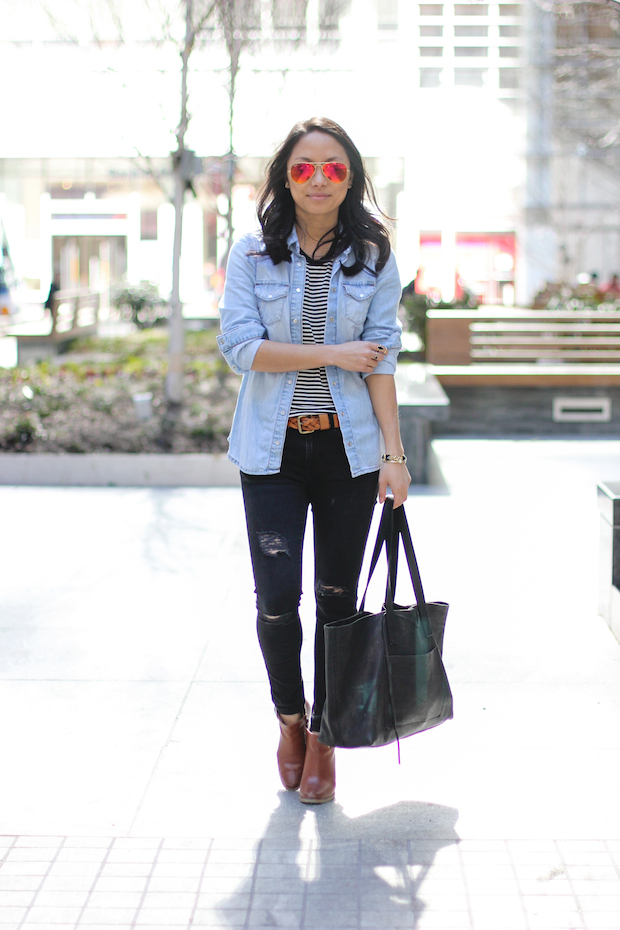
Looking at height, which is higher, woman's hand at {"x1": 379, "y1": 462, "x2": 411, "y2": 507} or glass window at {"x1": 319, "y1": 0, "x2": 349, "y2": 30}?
glass window at {"x1": 319, "y1": 0, "x2": 349, "y2": 30}

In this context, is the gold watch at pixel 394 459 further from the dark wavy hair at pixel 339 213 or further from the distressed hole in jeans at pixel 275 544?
the dark wavy hair at pixel 339 213

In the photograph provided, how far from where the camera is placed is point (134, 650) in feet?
13.9

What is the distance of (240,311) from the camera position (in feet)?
9.31

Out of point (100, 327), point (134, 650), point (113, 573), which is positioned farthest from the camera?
point (100, 327)

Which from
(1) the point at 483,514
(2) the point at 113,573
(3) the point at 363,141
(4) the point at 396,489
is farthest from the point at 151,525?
(3) the point at 363,141

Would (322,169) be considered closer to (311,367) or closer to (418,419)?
(311,367)

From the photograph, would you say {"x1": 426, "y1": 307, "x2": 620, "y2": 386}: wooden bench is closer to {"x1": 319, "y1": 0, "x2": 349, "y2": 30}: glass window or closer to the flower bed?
the flower bed

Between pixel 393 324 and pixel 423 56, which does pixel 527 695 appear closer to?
pixel 393 324

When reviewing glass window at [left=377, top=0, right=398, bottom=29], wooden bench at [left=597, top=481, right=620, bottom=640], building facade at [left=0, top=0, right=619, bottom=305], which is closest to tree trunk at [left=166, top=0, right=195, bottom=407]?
wooden bench at [left=597, top=481, right=620, bottom=640]

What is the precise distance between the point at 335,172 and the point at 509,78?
37.1 meters

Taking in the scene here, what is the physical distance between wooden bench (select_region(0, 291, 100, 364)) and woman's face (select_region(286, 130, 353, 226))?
51.4 feet

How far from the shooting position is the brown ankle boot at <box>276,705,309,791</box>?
119 inches

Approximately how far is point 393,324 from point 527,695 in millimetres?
1619

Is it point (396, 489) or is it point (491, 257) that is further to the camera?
point (491, 257)
